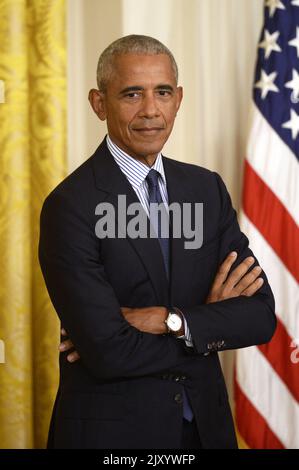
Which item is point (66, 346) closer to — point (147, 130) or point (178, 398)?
point (178, 398)

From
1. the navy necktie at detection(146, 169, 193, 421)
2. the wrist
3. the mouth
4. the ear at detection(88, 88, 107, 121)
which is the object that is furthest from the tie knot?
the wrist

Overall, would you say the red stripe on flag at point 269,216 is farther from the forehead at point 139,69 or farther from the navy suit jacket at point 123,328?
the forehead at point 139,69

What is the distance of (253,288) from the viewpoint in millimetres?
2404

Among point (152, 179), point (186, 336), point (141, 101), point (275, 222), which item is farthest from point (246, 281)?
point (275, 222)

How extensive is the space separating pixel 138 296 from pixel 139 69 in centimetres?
72

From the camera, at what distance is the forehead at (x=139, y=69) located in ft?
7.43

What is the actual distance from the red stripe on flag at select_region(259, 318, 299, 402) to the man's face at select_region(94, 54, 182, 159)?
157 cm

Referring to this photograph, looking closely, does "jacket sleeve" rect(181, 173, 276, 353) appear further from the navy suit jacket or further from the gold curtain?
the gold curtain

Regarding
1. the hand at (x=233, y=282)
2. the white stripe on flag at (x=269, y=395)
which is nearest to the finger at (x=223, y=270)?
the hand at (x=233, y=282)

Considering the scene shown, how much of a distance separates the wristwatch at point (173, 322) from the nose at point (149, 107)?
2.09 ft

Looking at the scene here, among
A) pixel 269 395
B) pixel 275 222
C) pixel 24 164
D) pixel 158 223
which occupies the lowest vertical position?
pixel 269 395

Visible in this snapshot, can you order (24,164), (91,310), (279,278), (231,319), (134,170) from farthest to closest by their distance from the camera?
1. (279,278)
2. (24,164)
3. (134,170)
4. (231,319)
5. (91,310)

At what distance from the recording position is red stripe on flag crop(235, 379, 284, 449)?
11.8 ft
